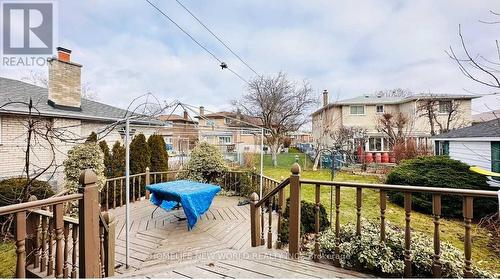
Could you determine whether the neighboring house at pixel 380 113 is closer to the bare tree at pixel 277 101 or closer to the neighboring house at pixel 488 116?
the neighboring house at pixel 488 116

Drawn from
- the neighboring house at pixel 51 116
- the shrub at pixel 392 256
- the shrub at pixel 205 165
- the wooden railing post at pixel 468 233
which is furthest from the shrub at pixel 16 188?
the wooden railing post at pixel 468 233

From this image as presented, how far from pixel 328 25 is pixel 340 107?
1440 centimetres

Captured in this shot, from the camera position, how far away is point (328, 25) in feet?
23.6

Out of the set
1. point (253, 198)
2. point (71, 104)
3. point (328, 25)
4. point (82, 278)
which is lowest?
point (82, 278)

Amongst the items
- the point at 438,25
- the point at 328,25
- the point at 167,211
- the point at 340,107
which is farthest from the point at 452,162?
the point at 340,107

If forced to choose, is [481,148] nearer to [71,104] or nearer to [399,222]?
[399,222]

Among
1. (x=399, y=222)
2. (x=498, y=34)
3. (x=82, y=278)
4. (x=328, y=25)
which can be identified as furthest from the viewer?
(x=328, y=25)

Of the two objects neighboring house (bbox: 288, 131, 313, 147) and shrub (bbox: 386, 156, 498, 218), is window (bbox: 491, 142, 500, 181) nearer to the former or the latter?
shrub (bbox: 386, 156, 498, 218)

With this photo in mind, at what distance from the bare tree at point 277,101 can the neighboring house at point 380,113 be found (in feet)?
6.76

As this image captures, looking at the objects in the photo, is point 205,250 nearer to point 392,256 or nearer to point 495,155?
Result: point 392,256

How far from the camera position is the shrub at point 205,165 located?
8125 mm

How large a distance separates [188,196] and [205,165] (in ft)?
11.3

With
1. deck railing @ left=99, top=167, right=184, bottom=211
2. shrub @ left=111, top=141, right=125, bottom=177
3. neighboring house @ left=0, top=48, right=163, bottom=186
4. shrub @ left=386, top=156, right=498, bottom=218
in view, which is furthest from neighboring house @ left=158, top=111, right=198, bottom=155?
shrub @ left=386, top=156, right=498, bottom=218

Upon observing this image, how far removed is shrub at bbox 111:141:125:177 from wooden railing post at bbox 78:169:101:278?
661 centimetres
